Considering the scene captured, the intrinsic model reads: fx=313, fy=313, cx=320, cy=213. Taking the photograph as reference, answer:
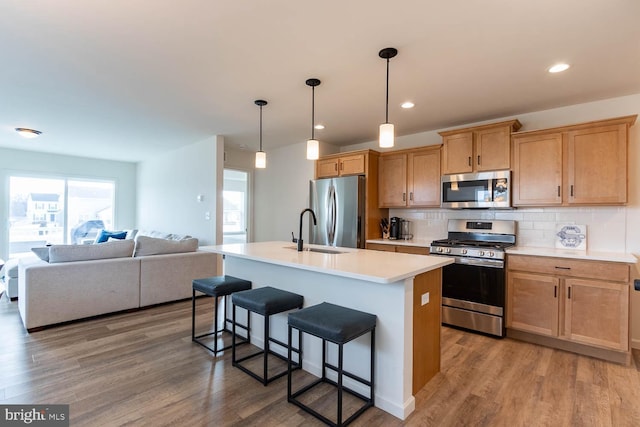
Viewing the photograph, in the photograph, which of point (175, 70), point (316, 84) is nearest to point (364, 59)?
point (316, 84)

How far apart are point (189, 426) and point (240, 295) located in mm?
890

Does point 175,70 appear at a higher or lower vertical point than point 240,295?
higher

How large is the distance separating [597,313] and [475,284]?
38.7 inches

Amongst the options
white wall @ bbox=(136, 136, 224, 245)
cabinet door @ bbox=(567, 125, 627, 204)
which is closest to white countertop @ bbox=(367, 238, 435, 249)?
cabinet door @ bbox=(567, 125, 627, 204)

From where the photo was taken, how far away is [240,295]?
2.47 m

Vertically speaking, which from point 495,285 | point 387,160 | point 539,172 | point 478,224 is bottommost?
point 495,285

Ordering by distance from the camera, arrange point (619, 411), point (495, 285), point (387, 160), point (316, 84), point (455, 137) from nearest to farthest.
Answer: point (619, 411) → point (316, 84) → point (495, 285) → point (455, 137) → point (387, 160)

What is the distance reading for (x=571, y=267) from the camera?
287cm

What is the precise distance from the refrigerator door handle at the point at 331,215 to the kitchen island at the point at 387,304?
1.95 m

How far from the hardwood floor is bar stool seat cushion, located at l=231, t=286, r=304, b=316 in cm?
53

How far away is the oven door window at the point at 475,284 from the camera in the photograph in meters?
3.18

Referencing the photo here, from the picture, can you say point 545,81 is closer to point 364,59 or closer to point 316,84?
point 364,59

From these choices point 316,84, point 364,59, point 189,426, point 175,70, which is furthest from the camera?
point 316,84

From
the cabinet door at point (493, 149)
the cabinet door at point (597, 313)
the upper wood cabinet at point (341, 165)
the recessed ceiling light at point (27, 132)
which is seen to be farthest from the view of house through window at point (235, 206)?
the cabinet door at point (597, 313)
